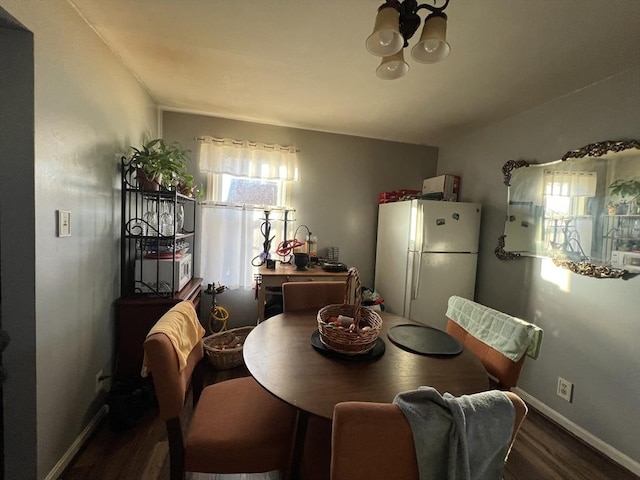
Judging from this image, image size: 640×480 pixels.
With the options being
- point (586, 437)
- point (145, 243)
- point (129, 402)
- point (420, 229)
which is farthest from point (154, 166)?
point (586, 437)

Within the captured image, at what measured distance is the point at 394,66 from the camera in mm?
1216

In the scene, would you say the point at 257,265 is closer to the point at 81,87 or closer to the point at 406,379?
the point at 81,87

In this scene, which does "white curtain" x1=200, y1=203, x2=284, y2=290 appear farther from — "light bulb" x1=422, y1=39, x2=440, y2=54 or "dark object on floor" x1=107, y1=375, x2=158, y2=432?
"light bulb" x1=422, y1=39, x2=440, y2=54

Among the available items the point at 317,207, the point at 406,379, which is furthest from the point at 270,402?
the point at 317,207

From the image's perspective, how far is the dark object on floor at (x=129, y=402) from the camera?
1.62 m

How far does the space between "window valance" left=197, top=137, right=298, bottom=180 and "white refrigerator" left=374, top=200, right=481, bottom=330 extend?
1257 millimetres

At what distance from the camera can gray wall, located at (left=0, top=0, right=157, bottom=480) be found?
1.16 meters

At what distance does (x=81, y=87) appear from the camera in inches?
55.9

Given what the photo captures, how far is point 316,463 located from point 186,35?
2144 millimetres

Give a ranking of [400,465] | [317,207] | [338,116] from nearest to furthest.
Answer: [400,465] → [338,116] → [317,207]

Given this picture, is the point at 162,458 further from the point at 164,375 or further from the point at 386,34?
the point at 386,34

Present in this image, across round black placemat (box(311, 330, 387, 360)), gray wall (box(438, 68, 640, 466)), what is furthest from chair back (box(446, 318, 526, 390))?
gray wall (box(438, 68, 640, 466))

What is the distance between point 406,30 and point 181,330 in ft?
4.98

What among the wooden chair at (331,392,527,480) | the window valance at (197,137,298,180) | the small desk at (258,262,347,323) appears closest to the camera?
the wooden chair at (331,392,527,480)
